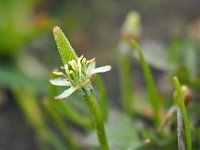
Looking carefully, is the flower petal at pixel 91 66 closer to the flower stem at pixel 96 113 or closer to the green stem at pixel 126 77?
the flower stem at pixel 96 113

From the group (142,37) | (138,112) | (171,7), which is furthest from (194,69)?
(171,7)

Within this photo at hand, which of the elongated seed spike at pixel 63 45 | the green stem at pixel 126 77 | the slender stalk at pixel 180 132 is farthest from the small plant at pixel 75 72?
the green stem at pixel 126 77

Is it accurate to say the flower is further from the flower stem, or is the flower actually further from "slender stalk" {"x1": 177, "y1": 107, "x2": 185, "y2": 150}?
"slender stalk" {"x1": 177, "y1": 107, "x2": 185, "y2": 150}

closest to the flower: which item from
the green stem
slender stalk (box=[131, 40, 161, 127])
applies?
slender stalk (box=[131, 40, 161, 127])

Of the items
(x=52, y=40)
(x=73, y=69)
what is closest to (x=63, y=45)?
(x=73, y=69)

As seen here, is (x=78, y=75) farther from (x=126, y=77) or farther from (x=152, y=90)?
(x=126, y=77)

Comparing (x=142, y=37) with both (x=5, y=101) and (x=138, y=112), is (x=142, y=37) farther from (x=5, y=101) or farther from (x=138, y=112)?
(x=5, y=101)
